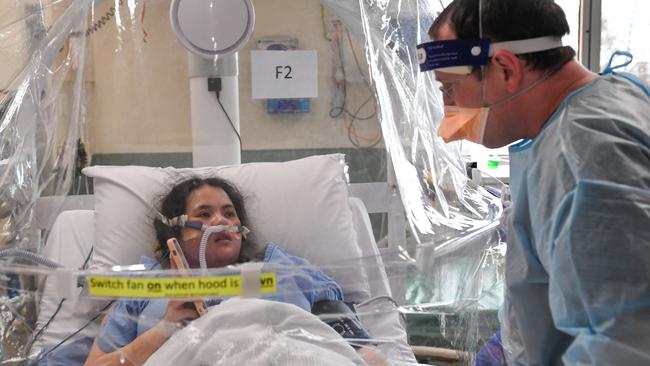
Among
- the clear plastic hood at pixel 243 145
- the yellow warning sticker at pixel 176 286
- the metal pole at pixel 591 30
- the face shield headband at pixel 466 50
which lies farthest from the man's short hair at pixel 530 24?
the metal pole at pixel 591 30

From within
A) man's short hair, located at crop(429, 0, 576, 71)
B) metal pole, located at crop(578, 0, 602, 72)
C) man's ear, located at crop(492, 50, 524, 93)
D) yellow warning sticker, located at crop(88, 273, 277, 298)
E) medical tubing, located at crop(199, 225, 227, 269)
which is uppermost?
metal pole, located at crop(578, 0, 602, 72)

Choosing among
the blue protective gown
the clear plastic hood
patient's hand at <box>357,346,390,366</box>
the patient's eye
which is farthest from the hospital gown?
the patient's eye

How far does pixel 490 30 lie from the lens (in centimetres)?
118

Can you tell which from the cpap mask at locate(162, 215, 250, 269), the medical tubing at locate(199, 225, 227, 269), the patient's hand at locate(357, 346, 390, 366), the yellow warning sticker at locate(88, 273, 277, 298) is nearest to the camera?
the yellow warning sticker at locate(88, 273, 277, 298)

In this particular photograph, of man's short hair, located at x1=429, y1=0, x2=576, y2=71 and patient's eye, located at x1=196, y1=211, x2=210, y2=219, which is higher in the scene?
man's short hair, located at x1=429, y1=0, x2=576, y2=71

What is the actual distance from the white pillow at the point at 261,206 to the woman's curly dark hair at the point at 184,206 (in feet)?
0.10

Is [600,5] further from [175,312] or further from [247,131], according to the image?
[175,312]

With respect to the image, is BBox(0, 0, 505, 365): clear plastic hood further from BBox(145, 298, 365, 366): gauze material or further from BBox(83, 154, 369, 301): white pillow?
BBox(145, 298, 365, 366): gauze material

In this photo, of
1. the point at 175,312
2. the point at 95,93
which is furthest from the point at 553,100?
the point at 95,93

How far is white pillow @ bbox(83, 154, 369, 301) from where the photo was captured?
70.9 inches

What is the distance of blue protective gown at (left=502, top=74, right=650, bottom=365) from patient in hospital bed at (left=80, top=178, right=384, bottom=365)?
37 cm

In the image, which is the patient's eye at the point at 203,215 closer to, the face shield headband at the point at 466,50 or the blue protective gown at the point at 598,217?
the face shield headband at the point at 466,50

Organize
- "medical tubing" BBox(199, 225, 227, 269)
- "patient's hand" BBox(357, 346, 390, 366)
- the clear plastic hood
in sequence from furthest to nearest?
the clear plastic hood
"medical tubing" BBox(199, 225, 227, 269)
"patient's hand" BBox(357, 346, 390, 366)

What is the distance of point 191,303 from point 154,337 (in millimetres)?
105
